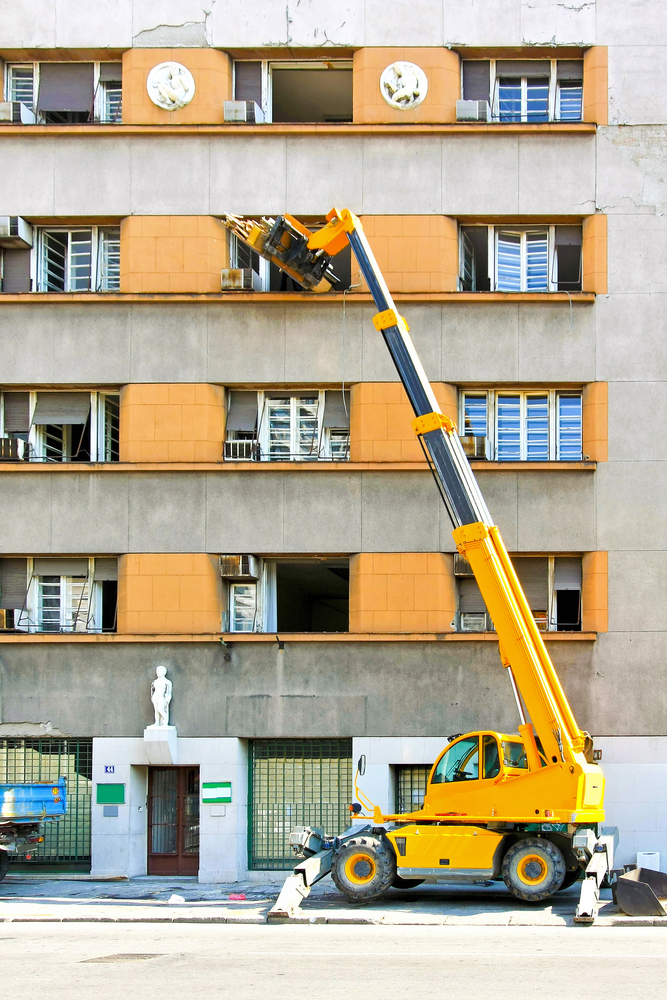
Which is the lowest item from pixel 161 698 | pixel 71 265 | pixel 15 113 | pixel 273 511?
pixel 161 698

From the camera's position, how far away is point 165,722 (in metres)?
23.6

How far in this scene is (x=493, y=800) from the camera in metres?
18.4

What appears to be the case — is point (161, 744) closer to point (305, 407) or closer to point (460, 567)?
point (460, 567)

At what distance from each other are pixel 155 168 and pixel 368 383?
246 inches

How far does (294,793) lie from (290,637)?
3.09m

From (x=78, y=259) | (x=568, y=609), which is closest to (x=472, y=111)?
(x=78, y=259)

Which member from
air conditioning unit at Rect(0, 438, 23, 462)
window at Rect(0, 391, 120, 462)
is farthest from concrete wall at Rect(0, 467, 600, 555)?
window at Rect(0, 391, 120, 462)

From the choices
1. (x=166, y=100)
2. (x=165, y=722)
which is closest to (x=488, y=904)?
(x=165, y=722)

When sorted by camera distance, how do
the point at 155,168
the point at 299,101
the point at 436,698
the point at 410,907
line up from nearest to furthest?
1. the point at 410,907
2. the point at 436,698
3. the point at 155,168
4. the point at 299,101

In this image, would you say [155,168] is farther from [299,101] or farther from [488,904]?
[488,904]

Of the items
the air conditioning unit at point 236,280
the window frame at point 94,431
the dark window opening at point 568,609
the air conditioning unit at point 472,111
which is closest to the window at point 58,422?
the window frame at point 94,431

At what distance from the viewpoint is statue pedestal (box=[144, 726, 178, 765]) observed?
76.9 feet

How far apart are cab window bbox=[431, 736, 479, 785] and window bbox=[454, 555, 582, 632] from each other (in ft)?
17.5

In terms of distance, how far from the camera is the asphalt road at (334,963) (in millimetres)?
11930
